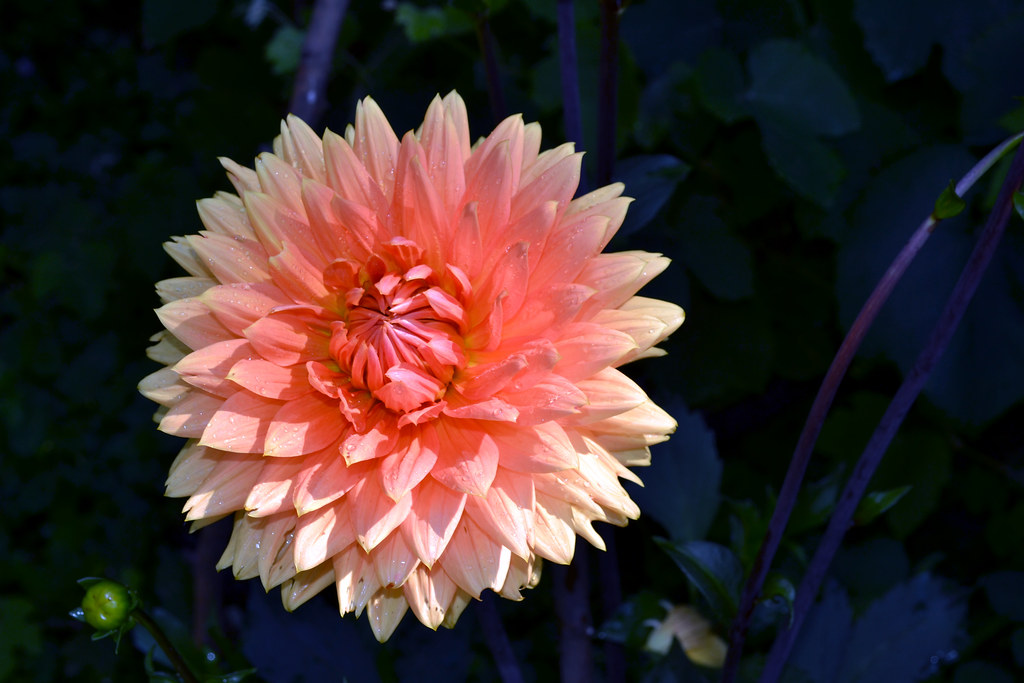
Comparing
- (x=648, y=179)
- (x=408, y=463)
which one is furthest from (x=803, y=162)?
(x=408, y=463)

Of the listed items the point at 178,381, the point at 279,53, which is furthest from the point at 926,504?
the point at 279,53

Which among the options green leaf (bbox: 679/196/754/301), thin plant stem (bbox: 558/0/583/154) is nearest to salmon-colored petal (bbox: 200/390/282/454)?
thin plant stem (bbox: 558/0/583/154)

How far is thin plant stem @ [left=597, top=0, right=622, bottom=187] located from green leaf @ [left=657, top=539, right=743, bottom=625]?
58 centimetres

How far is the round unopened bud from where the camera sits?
0.87 m

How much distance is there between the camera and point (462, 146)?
985mm

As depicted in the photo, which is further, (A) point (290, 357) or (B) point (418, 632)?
(B) point (418, 632)

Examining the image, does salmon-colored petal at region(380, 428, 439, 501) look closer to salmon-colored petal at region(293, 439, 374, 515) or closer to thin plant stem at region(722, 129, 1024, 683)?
salmon-colored petal at region(293, 439, 374, 515)

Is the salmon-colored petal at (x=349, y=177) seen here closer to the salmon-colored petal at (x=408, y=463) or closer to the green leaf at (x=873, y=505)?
the salmon-colored petal at (x=408, y=463)

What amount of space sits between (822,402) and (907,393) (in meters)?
0.10

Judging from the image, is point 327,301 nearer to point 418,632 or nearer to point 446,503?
point 446,503

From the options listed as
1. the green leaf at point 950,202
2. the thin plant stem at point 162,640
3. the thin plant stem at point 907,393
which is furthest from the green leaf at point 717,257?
the thin plant stem at point 162,640

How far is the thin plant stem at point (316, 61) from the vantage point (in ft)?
5.09

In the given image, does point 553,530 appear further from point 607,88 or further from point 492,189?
point 607,88

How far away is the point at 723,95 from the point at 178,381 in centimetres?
109
